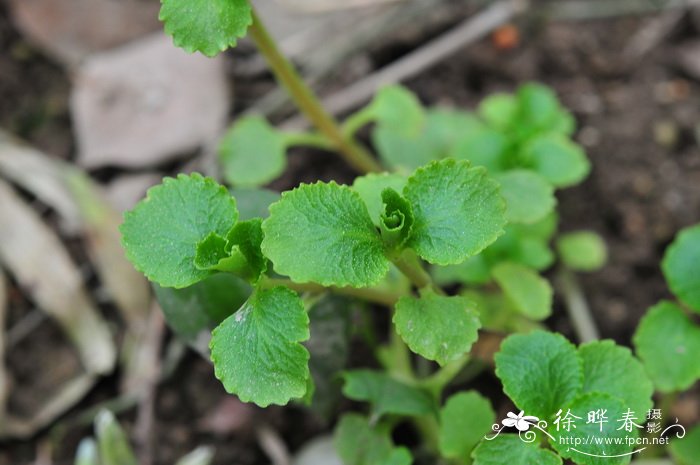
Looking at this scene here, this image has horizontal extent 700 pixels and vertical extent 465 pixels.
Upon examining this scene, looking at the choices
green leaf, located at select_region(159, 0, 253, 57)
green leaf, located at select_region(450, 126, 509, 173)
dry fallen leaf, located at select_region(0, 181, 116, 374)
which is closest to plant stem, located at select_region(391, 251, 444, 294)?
green leaf, located at select_region(159, 0, 253, 57)

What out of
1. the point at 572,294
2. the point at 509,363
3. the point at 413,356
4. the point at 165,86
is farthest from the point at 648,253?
the point at 165,86

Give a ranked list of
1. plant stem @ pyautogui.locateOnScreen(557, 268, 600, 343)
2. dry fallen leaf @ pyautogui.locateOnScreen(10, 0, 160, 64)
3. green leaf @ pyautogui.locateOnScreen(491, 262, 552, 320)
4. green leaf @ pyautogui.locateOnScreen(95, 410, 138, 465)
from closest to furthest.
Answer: green leaf @ pyautogui.locateOnScreen(491, 262, 552, 320) → green leaf @ pyautogui.locateOnScreen(95, 410, 138, 465) → plant stem @ pyautogui.locateOnScreen(557, 268, 600, 343) → dry fallen leaf @ pyautogui.locateOnScreen(10, 0, 160, 64)

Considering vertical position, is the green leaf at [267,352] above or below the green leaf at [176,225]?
below

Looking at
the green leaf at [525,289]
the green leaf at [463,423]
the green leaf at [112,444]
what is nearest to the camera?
the green leaf at [463,423]

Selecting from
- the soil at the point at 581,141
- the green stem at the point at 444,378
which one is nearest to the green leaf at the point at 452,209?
the green stem at the point at 444,378

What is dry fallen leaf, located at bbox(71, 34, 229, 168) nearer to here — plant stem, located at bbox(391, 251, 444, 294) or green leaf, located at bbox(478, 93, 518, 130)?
green leaf, located at bbox(478, 93, 518, 130)

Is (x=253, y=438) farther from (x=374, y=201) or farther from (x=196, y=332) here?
(x=374, y=201)

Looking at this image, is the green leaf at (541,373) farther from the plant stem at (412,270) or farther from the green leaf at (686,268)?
the green leaf at (686,268)

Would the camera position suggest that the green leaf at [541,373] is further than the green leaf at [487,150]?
No
